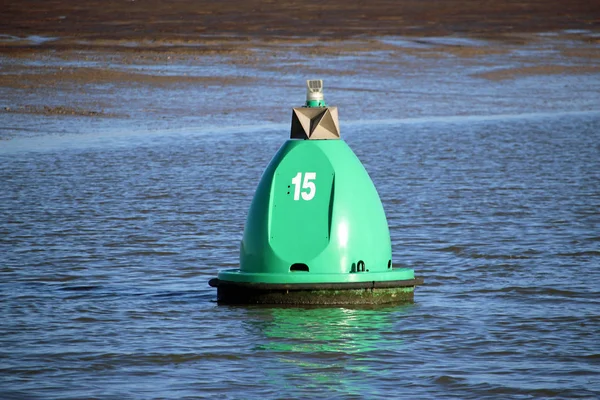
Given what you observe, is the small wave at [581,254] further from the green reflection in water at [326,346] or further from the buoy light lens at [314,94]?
the buoy light lens at [314,94]

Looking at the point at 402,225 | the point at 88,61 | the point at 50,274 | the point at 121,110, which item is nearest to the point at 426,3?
the point at 88,61

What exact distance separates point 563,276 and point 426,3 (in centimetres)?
2968

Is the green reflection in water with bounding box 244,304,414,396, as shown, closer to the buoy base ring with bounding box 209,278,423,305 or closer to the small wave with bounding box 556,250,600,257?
the buoy base ring with bounding box 209,278,423,305

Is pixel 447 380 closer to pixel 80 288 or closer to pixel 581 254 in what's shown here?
pixel 80 288

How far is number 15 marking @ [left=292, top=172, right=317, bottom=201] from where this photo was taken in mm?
7918

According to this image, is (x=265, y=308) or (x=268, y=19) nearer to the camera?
(x=265, y=308)

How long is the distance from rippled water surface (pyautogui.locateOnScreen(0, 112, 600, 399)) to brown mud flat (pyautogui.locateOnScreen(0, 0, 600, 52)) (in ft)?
47.0

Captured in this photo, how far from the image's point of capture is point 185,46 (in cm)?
2888

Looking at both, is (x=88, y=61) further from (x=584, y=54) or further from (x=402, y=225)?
(x=402, y=225)

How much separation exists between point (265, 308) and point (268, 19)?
26506 mm

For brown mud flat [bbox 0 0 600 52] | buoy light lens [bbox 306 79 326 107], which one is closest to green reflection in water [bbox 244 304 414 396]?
buoy light lens [bbox 306 79 326 107]

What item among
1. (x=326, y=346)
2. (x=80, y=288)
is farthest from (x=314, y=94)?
(x=80, y=288)

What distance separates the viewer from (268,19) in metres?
33.9

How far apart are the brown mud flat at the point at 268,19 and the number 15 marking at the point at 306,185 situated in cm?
2068
